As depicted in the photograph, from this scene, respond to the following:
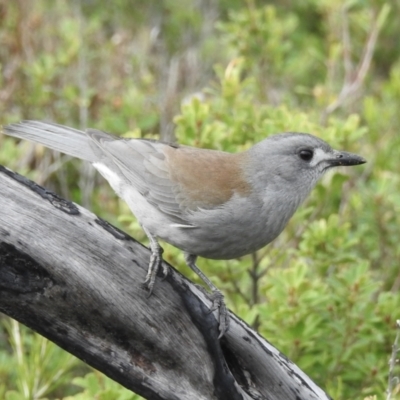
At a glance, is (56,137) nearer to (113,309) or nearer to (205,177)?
(205,177)

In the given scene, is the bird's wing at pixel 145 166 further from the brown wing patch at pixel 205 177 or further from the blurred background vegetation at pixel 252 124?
the blurred background vegetation at pixel 252 124

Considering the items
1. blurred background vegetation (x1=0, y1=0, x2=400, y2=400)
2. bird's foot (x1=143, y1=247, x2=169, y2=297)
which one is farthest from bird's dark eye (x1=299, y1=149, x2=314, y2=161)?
bird's foot (x1=143, y1=247, x2=169, y2=297)

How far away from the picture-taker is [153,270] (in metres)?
3.50

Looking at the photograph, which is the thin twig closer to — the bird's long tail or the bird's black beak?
the bird's black beak

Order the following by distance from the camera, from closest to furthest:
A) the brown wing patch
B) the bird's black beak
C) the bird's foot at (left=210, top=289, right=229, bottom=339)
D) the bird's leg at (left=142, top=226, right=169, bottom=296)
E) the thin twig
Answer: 1. the bird's leg at (left=142, top=226, right=169, bottom=296)
2. the bird's foot at (left=210, top=289, right=229, bottom=339)
3. the brown wing patch
4. the bird's black beak
5. the thin twig

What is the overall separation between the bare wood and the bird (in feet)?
0.69

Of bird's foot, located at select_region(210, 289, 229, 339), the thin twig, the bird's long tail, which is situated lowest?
bird's foot, located at select_region(210, 289, 229, 339)

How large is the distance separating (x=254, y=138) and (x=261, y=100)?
1885 millimetres

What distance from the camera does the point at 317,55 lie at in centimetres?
758

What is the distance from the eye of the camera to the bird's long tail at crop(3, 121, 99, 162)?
4301mm

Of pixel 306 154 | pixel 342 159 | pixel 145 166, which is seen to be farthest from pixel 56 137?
pixel 342 159

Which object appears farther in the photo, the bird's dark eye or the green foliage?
the bird's dark eye

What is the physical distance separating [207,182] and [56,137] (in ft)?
3.12

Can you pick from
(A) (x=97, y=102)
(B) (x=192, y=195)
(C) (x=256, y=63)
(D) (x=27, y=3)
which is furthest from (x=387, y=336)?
(D) (x=27, y=3)
